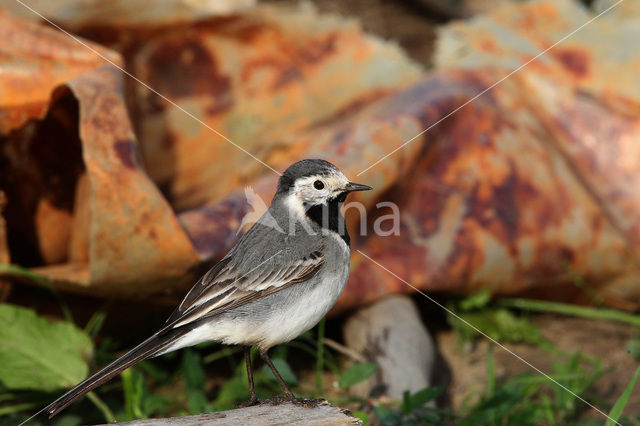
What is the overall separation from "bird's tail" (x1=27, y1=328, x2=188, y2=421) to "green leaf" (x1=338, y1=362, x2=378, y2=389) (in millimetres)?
952

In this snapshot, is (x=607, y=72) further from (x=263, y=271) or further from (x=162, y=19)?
(x=263, y=271)

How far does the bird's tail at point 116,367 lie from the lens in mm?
2305

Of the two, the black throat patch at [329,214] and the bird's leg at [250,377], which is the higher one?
the black throat patch at [329,214]

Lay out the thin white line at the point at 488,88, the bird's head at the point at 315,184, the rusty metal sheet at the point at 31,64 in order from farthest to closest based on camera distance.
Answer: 1. the thin white line at the point at 488,88
2. the rusty metal sheet at the point at 31,64
3. the bird's head at the point at 315,184

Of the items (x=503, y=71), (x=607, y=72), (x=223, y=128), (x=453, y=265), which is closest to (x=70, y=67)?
(x=223, y=128)

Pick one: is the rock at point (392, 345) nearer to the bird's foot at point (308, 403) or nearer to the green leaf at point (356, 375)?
the green leaf at point (356, 375)

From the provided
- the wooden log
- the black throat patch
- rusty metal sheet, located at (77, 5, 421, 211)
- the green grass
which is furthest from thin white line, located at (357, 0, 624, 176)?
the wooden log

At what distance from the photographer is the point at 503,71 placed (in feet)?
17.0

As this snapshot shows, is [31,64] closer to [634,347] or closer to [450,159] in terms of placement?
[450,159]

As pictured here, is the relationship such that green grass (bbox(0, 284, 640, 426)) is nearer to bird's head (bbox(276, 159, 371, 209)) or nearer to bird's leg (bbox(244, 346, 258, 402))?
bird's leg (bbox(244, 346, 258, 402))

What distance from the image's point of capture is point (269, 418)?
8.38 feet

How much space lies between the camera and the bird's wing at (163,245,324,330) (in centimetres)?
265

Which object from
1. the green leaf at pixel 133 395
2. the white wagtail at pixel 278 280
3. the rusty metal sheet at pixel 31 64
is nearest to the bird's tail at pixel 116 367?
the white wagtail at pixel 278 280

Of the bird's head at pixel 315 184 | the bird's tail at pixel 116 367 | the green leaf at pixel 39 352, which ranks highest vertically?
the bird's head at pixel 315 184
